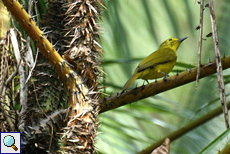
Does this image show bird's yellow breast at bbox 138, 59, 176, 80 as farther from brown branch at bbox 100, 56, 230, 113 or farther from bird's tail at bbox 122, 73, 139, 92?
brown branch at bbox 100, 56, 230, 113

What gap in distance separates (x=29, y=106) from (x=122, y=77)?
55.7 inches

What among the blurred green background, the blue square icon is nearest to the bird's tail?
the blurred green background

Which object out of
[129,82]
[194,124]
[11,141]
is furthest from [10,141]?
[194,124]

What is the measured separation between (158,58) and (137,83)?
108 centimetres

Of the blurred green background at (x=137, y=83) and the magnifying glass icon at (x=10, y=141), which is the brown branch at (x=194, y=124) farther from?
the magnifying glass icon at (x=10, y=141)

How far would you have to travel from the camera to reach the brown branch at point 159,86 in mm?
2707

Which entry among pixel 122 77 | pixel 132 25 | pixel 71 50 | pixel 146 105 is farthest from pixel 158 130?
pixel 71 50

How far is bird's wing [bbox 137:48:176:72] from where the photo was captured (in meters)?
4.51

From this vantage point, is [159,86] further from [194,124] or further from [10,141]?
[10,141]

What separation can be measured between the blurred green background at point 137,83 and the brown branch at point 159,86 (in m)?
0.56

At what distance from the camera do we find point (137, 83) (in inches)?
150

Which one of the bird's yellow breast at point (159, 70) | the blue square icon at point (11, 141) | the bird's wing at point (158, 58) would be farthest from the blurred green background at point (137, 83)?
the blue square icon at point (11, 141)

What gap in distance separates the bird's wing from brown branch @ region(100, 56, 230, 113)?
49.1 inches

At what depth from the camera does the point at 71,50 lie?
3.08 m
